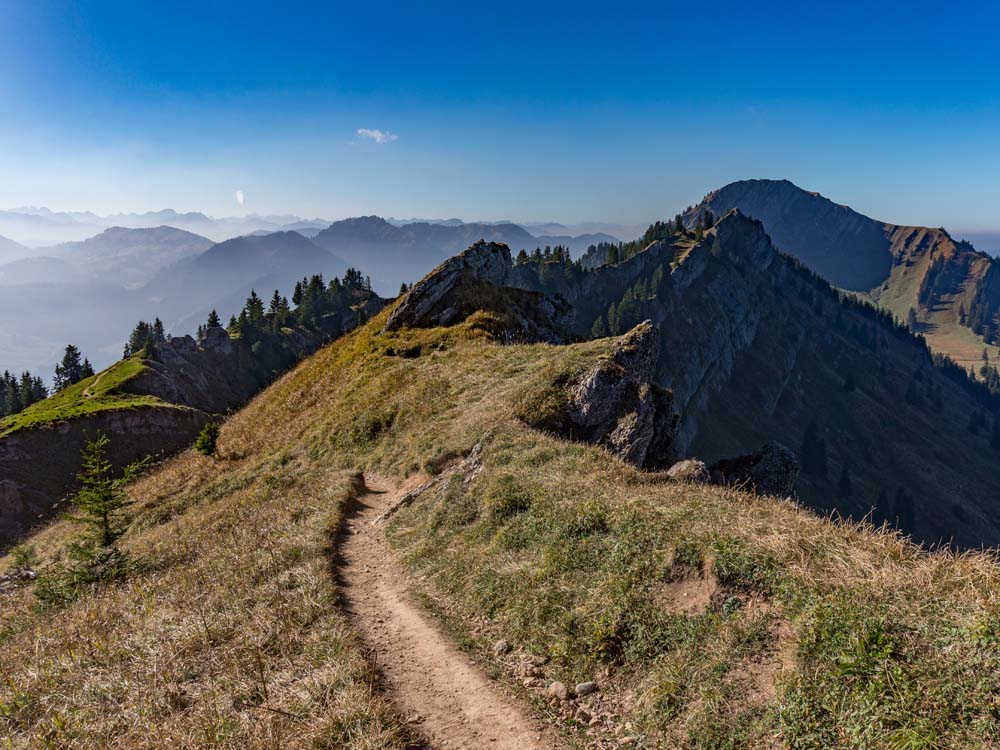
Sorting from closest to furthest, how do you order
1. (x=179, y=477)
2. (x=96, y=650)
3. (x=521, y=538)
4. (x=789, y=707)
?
(x=789, y=707), (x=96, y=650), (x=521, y=538), (x=179, y=477)

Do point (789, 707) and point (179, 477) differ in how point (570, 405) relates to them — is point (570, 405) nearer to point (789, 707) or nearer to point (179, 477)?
point (789, 707)

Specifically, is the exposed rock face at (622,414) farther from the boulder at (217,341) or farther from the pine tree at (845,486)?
the pine tree at (845,486)

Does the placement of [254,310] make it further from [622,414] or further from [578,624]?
[578,624]

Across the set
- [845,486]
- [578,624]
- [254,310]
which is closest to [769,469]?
[578,624]

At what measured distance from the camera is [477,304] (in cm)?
4153

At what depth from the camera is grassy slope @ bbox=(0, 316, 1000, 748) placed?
6.47 m

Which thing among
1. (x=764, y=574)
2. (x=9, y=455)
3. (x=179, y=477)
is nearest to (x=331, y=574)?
(x=764, y=574)

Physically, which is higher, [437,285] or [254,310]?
[254,310]

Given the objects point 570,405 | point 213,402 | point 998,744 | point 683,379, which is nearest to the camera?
point 998,744

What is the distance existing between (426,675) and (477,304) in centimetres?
3424

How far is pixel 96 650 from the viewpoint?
9906mm

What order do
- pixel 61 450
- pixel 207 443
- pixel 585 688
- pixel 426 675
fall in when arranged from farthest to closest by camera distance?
pixel 61 450 < pixel 207 443 < pixel 426 675 < pixel 585 688

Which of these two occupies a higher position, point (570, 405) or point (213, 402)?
point (570, 405)

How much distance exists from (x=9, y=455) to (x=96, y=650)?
5440cm
